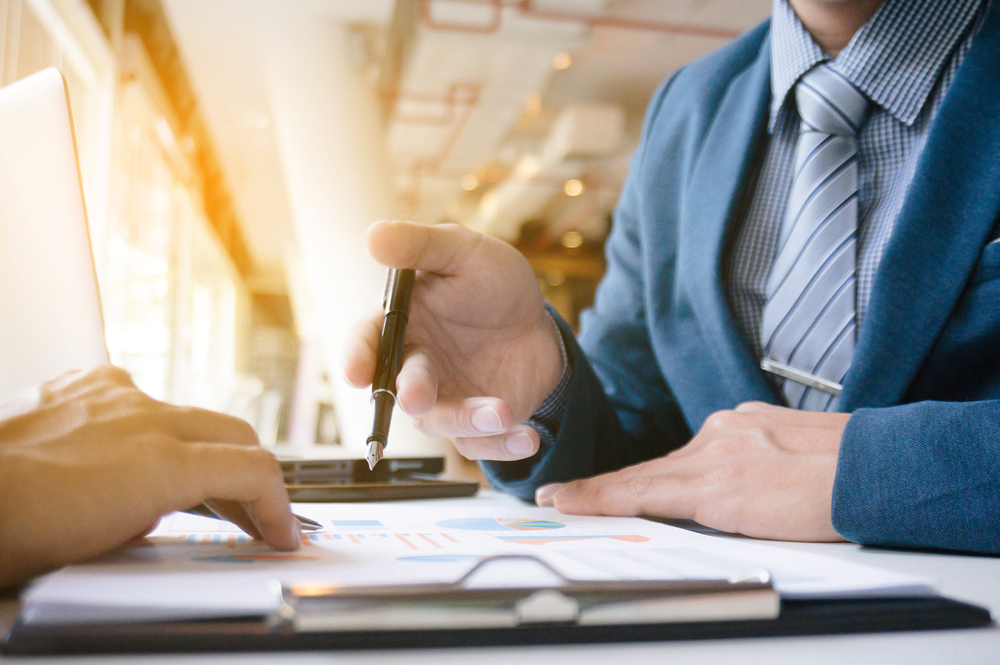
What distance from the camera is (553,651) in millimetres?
290

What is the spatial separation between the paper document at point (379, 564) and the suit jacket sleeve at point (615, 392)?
8.1 inches

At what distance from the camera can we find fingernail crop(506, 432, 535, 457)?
67 cm

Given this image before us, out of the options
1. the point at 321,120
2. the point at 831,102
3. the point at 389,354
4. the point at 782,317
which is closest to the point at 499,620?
the point at 389,354

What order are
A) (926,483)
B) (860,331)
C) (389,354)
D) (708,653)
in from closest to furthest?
(708,653) → (926,483) → (389,354) → (860,331)

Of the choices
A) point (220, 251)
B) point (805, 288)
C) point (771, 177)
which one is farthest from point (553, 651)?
point (220, 251)

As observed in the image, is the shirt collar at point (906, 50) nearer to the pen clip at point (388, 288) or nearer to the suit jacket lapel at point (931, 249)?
the suit jacket lapel at point (931, 249)

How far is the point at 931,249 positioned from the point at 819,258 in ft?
0.48

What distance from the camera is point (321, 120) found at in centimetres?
383

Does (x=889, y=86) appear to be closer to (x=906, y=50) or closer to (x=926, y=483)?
(x=906, y=50)

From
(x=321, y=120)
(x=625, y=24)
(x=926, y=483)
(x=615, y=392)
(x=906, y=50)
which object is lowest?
(x=615, y=392)

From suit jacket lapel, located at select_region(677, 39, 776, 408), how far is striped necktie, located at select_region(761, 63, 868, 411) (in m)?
0.05

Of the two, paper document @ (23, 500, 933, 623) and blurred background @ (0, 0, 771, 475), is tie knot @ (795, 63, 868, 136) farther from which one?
blurred background @ (0, 0, 771, 475)

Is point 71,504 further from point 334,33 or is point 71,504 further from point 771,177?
point 334,33

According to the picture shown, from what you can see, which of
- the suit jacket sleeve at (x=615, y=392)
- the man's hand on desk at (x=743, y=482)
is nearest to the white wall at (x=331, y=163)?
the suit jacket sleeve at (x=615, y=392)
